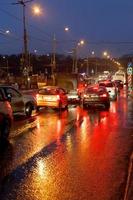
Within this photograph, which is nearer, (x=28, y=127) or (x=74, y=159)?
(x=74, y=159)

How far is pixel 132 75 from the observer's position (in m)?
63.1

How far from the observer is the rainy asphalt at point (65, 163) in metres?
8.38

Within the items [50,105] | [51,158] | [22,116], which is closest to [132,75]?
[50,105]

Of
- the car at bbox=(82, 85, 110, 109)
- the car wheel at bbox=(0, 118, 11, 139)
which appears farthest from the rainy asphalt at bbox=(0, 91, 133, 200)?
the car at bbox=(82, 85, 110, 109)

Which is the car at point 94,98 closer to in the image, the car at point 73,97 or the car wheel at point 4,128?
the car at point 73,97

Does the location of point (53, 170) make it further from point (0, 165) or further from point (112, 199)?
point (112, 199)

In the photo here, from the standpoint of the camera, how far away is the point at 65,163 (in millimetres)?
11141

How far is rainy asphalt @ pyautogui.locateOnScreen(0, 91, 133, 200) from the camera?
8.38 m

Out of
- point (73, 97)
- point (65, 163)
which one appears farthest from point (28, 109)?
point (73, 97)

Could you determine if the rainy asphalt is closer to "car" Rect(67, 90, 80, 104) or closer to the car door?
the car door

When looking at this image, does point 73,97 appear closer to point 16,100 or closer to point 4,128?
point 16,100

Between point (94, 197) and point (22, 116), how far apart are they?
1675 cm

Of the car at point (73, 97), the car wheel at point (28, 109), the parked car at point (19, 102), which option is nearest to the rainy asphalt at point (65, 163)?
the parked car at point (19, 102)

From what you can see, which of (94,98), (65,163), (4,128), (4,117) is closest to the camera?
(65,163)
